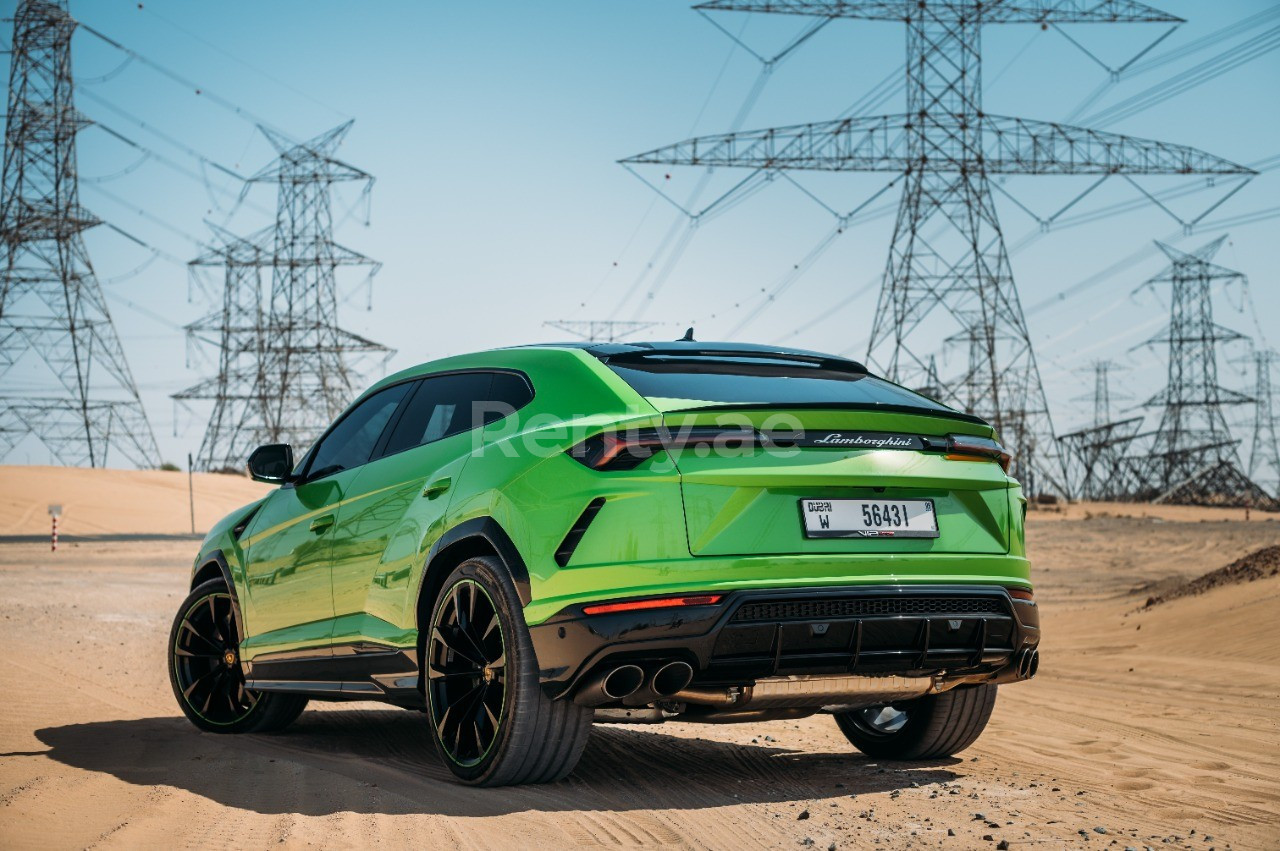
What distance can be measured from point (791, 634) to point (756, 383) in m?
1.05

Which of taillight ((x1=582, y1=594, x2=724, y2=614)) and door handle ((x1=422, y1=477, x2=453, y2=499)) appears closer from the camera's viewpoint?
taillight ((x1=582, y1=594, x2=724, y2=614))

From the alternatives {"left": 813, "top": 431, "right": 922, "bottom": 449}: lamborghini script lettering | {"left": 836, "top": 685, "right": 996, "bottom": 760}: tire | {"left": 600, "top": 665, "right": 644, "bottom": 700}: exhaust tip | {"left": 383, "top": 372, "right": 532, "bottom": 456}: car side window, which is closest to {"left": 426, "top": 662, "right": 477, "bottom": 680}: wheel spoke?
{"left": 600, "top": 665, "right": 644, "bottom": 700}: exhaust tip

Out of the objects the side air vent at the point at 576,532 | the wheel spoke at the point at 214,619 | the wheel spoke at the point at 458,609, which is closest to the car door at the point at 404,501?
the wheel spoke at the point at 458,609

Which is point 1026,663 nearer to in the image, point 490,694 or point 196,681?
point 490,694

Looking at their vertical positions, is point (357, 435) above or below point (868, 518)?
above

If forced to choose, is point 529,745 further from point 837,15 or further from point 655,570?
point 837,15

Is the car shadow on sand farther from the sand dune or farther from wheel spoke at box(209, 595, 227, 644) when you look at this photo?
the sand dune

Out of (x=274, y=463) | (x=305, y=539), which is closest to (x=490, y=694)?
(x=305, y=539)

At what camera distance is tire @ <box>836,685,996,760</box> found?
620 cm

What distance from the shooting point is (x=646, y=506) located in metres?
4.81

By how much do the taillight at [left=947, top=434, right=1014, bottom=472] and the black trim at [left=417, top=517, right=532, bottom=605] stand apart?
1.69 meters

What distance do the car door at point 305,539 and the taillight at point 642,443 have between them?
1976mm

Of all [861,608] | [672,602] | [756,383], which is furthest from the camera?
[756,383]

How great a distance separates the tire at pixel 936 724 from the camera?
20.4ft
